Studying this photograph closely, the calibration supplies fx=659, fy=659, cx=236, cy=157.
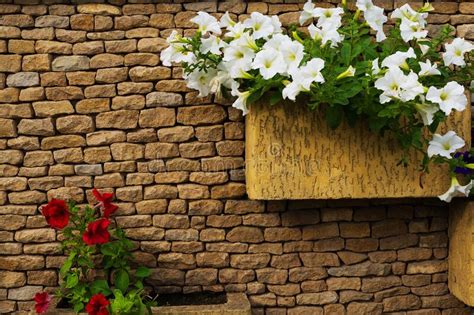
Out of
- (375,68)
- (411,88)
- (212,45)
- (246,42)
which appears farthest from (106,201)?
(411,88)

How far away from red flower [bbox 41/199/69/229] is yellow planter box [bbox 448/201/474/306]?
6.09 ft

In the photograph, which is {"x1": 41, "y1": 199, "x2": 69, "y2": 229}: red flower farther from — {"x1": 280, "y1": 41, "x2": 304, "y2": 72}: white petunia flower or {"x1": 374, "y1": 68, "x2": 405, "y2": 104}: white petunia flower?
{"x1": 374, "y1": 68, "x2": 405, "y2": 104}: white petunia flower

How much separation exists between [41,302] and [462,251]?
1.98m

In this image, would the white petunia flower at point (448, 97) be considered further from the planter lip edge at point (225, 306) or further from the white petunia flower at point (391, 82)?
the planter lip edge at point (225, 306)

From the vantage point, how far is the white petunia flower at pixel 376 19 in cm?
295

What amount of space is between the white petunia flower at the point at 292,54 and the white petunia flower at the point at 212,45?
0.31 metres

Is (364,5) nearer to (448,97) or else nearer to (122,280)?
(448,97)

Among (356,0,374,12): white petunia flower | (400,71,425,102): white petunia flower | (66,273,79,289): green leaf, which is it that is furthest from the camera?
(66,273,79,289): green leaf

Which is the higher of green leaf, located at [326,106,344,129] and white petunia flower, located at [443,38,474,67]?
white petunia flower, located at [443,38,474,67]

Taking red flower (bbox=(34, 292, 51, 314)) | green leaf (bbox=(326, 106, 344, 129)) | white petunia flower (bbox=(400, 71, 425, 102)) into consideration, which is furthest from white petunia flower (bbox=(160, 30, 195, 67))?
red flower (bbox=(34, 292, 51, 314))

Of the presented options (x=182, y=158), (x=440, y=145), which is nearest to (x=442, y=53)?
(x=440, y=145)

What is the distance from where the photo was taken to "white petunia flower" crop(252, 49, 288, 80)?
278 centimetres

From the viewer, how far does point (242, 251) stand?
3273 mm

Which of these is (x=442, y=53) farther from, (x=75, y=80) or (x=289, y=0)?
(x=75, y=80)
